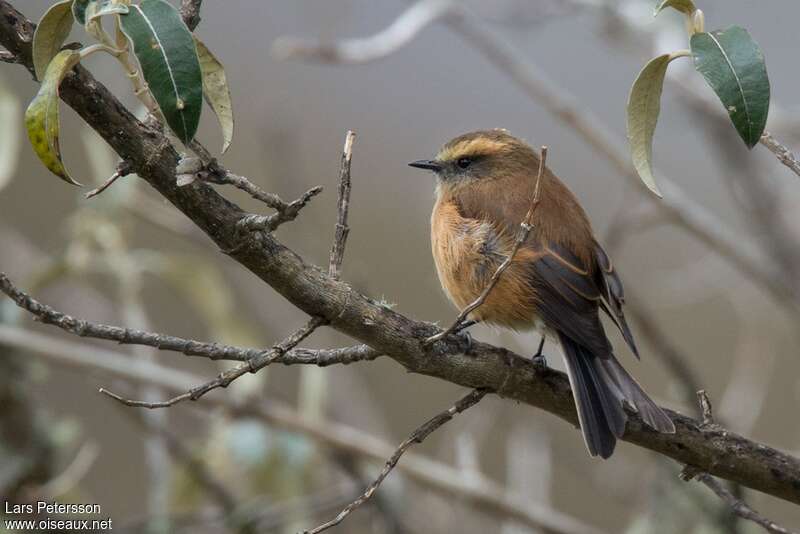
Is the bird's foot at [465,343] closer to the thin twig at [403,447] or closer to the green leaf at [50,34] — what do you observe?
the thin twig at [403,447]

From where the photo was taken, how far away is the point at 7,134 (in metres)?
3.76

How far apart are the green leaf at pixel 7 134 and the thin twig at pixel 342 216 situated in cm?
199

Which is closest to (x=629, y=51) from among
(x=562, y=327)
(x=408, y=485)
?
(x=562, y=327)

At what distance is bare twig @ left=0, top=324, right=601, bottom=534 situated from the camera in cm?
373

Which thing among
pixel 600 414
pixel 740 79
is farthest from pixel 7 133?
pixel 740 79

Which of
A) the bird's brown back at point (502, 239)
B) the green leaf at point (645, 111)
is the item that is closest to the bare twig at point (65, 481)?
the bird's brown back at point (502, 239)

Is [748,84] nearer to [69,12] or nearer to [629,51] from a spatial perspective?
[69,12]

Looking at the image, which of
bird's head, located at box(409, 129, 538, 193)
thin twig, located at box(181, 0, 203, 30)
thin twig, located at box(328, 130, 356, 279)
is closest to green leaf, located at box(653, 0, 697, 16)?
thin twig, located at box(328, 130, 356, 279)

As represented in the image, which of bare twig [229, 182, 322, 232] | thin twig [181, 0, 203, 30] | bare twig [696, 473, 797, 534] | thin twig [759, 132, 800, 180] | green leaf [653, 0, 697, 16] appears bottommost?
bare twig [696, 473, 797, 534]

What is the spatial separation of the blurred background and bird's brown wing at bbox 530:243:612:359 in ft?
1.71

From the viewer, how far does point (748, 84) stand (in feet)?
6.16

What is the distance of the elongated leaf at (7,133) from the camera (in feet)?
12.0

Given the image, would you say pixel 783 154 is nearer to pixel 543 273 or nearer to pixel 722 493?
pixel 722 493

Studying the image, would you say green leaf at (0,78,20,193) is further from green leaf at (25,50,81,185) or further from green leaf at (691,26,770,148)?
green leaf at (691,26,770,148)
